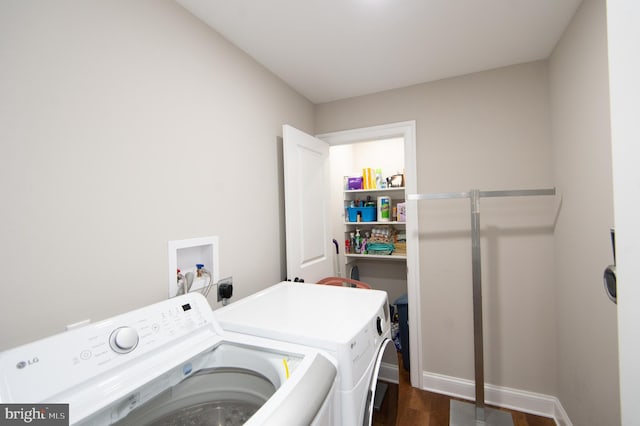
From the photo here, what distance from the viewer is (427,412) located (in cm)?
199

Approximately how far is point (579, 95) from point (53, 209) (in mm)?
2394

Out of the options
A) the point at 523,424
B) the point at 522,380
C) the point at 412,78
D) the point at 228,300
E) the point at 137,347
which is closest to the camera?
the point at 137,347

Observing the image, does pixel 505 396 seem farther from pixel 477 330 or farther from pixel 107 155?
pixel 107 155

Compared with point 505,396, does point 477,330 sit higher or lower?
higher

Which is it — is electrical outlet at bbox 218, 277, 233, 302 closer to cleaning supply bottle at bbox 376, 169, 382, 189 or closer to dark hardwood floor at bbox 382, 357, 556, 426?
dark hardwood floor at bbox 382, 357, 556, 426

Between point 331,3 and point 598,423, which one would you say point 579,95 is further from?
point 598,423

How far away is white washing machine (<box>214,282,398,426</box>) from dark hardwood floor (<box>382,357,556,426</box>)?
26.5 inches

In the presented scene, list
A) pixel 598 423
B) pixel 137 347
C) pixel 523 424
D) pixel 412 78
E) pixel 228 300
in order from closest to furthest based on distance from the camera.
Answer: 1. pixel 137 347
2. pixel 598 423
3. pixel 228 300
4. pixel 523 424
5. pixel 412 78

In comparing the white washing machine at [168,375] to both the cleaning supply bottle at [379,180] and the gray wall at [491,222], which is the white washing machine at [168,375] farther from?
the cleaning supply bottle at [379,180]

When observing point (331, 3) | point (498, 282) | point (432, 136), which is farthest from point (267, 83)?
point (498, 282)

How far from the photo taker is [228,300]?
5.08 feet

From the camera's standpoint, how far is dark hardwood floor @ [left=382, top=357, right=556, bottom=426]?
6.17 feet

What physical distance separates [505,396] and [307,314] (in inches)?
75.9

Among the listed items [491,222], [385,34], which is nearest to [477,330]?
[491,222]
